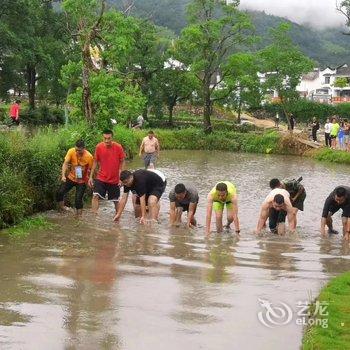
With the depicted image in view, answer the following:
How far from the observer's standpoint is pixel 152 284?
763 centimetres

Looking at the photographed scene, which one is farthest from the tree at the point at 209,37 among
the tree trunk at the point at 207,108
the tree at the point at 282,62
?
the tree at the point at 282,62

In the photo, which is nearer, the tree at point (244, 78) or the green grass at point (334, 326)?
the green grass at point (334, 326)

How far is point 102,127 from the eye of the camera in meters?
20.3

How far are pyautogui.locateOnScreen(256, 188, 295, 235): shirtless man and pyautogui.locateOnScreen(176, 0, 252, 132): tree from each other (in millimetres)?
28526

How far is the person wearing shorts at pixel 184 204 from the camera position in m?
12.3

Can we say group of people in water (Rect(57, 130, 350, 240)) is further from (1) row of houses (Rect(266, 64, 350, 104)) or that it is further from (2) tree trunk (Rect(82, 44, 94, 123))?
(1) row of houses (Rect(266, 64, 350, 104))

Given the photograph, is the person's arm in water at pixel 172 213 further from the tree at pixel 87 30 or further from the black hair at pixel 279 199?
the tree at pixel 87 30

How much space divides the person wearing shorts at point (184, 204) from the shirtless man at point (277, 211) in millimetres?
1317

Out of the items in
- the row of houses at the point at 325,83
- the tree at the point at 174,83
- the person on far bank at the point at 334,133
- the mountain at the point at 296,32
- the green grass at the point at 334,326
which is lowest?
the green grass at the point at 334,326

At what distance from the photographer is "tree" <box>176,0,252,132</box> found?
40.9 meters

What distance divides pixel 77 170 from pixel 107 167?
2.01 feet

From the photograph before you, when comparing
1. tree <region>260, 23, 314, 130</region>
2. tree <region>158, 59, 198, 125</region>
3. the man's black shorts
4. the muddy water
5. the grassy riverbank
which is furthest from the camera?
tree <region>158, 59, 198, 125</region>

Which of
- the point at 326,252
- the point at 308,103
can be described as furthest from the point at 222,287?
the point at 308,103

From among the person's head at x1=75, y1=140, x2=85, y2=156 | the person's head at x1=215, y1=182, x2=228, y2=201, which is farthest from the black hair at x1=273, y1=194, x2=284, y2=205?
the person's head at x1=75, y1=140, x2=85, y2=156
